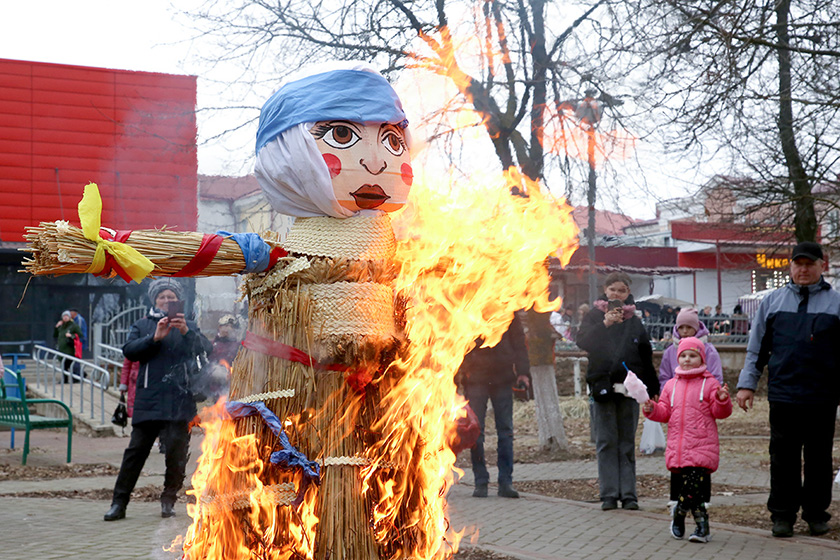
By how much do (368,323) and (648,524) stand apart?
4171 millimetres

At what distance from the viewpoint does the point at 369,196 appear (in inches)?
159

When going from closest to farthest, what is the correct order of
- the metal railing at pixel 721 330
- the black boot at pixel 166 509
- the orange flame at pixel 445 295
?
the orange flame at pixel 445 295 → the black boot at pixel 166 509 → the metal railing at pixel 721 330

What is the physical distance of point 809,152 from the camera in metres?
10.7

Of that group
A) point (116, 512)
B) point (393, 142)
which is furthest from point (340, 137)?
point (116, 512)

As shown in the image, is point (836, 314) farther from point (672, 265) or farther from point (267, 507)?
point (672, 265)

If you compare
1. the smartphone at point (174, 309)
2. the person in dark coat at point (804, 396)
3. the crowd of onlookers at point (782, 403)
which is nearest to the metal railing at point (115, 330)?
the smartphone at point (174, 309)

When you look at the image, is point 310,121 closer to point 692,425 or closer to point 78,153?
point 692,425

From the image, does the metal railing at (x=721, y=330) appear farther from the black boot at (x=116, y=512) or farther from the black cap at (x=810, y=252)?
the black boot at (x=116, y=512)

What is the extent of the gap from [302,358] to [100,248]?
0.93 m

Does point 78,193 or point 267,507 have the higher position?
point 78,193

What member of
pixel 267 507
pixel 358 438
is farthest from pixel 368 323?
pixel 267 507

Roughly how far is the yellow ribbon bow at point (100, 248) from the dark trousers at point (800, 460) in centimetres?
504

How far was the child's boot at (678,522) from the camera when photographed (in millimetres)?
6590

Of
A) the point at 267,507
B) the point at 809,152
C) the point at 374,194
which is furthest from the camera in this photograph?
A: the point at 809,152
